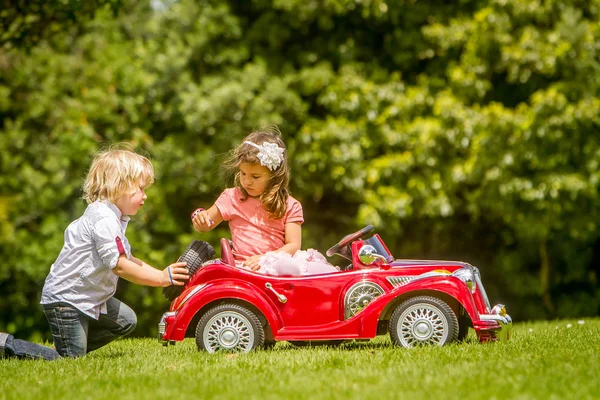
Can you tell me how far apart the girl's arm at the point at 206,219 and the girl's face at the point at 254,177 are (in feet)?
0.93

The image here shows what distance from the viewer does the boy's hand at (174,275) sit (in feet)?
18.3

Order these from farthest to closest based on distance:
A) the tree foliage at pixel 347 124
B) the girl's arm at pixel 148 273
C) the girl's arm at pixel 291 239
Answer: the tree foliage at pixel 347 124, the girl's arm at pixel 291 239, the girl's arm at pixel 148 273

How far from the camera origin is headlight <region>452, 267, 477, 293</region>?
543 centimetres

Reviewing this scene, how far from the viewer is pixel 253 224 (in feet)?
20.1

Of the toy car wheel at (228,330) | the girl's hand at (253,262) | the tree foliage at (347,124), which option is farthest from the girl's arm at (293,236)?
the tree foliage at (347,124)

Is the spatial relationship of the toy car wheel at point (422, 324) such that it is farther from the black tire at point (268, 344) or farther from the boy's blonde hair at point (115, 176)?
the boy's blonde hair at point (115, 176)

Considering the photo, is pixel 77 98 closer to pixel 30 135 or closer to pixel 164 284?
pixel 30 135

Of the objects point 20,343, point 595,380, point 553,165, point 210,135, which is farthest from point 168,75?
point 595,380

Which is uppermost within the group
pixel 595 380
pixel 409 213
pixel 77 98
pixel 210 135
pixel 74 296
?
pixel 77 98

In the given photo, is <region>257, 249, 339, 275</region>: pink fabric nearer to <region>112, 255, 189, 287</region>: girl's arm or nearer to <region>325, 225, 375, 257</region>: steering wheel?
<region>325, 225, 375, 257</region>: steering wheel

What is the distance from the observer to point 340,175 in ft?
45.2

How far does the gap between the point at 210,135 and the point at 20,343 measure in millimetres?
9089

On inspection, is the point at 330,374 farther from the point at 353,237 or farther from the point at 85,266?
the point at 85,266

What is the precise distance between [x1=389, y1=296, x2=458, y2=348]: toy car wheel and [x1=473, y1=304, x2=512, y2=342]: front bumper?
0.16 metres
